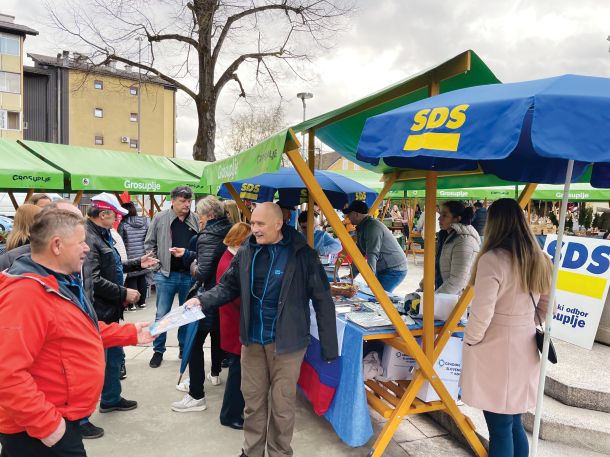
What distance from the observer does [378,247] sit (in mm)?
5242

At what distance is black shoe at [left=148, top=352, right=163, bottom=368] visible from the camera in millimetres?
5020

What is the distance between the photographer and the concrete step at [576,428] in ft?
11.2

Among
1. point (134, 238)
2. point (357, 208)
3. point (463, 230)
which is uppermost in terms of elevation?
point (357, 208)

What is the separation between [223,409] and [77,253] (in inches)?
92.5

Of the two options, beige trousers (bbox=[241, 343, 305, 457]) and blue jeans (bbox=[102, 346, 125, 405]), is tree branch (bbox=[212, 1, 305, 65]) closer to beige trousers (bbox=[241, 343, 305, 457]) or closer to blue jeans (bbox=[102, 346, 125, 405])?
blue jeans (bbox=[102, 346, 125, 405])

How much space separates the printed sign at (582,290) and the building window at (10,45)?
3993 centimetres

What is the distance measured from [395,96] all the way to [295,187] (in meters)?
2.74

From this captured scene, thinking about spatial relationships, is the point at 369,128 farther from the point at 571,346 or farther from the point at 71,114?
the point at 71,114

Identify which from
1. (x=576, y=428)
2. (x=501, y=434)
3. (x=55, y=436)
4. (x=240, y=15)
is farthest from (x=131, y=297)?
(x=240, y=15)

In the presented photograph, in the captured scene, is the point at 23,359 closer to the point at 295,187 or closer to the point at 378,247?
the point at 378,247

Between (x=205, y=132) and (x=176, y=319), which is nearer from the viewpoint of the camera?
(x=176, y=319)

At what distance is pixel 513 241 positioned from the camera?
98.6 inches

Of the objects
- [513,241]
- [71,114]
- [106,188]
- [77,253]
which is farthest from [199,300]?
[71,114]

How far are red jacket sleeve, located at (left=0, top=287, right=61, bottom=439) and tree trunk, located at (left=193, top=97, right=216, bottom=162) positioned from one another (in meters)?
13.6
